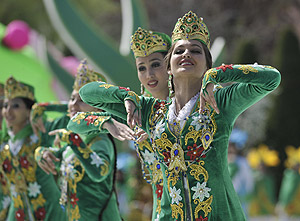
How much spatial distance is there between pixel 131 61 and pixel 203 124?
860 cm

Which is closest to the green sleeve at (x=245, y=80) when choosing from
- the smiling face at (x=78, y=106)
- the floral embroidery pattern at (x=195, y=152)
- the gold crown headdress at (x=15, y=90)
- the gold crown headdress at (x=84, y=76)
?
the floral embroidery pattern at (x=195, y=152)

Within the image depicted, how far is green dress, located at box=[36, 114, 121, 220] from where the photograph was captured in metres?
4.44

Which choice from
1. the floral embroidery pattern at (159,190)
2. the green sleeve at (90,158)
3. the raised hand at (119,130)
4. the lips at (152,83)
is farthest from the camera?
the green sleeve at (90,158)

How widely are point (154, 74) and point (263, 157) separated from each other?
797 cm

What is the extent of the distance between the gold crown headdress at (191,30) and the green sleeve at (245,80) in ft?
1.23

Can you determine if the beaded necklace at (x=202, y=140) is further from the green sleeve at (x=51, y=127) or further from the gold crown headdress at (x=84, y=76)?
the green sleeve at (x=51, y=127)

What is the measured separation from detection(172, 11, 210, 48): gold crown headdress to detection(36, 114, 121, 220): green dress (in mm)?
1367

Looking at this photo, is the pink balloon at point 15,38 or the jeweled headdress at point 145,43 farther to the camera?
the pink balloon at point 15,38

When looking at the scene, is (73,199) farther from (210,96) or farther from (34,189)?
(210,96)

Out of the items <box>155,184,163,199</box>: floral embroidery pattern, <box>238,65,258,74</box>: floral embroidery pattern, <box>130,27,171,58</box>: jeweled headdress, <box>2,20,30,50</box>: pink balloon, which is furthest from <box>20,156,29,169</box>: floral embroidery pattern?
<box>2,20,30,50</box>: pink balloon

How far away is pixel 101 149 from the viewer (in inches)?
175

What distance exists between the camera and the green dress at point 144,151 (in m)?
3.57

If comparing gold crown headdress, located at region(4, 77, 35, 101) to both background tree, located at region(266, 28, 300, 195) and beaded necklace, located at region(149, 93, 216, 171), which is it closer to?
beaded necklace, located at region(149, 93, 216, 171)

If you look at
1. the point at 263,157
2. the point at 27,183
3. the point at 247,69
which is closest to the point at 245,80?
the point at 247,69
